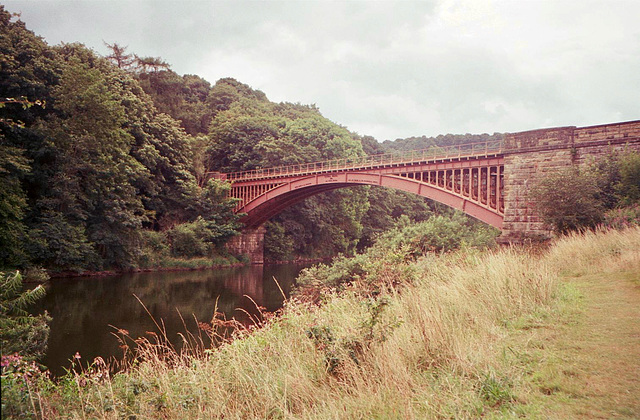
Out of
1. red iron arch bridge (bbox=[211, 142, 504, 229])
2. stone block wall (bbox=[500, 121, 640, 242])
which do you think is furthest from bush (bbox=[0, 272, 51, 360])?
red iron arch bridge (bbox=[211, 142, 504, 229])

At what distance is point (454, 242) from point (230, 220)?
25000 millimetres

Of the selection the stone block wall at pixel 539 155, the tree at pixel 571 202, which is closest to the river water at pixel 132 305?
the tree at pixel 571 202

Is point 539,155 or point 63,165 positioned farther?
point 63,165

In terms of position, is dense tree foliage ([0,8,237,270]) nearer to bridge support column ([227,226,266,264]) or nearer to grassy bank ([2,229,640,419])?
bridge support column ([227,226,266,264])

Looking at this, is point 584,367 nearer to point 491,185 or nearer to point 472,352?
point 472,352

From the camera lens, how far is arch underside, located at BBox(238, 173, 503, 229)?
23422mm

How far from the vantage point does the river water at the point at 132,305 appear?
38.2 ft

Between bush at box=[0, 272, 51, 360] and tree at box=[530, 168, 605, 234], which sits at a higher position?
tree at box=[530, 168, 605, 234]

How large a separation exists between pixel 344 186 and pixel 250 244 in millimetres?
12004

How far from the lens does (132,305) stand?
56.7 ft

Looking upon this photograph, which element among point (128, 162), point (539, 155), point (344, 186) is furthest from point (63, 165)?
point (539, 155)

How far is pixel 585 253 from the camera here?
32.1ft

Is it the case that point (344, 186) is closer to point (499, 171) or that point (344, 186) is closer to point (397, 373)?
point (499, 171)

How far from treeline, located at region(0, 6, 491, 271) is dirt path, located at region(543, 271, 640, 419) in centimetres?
833
